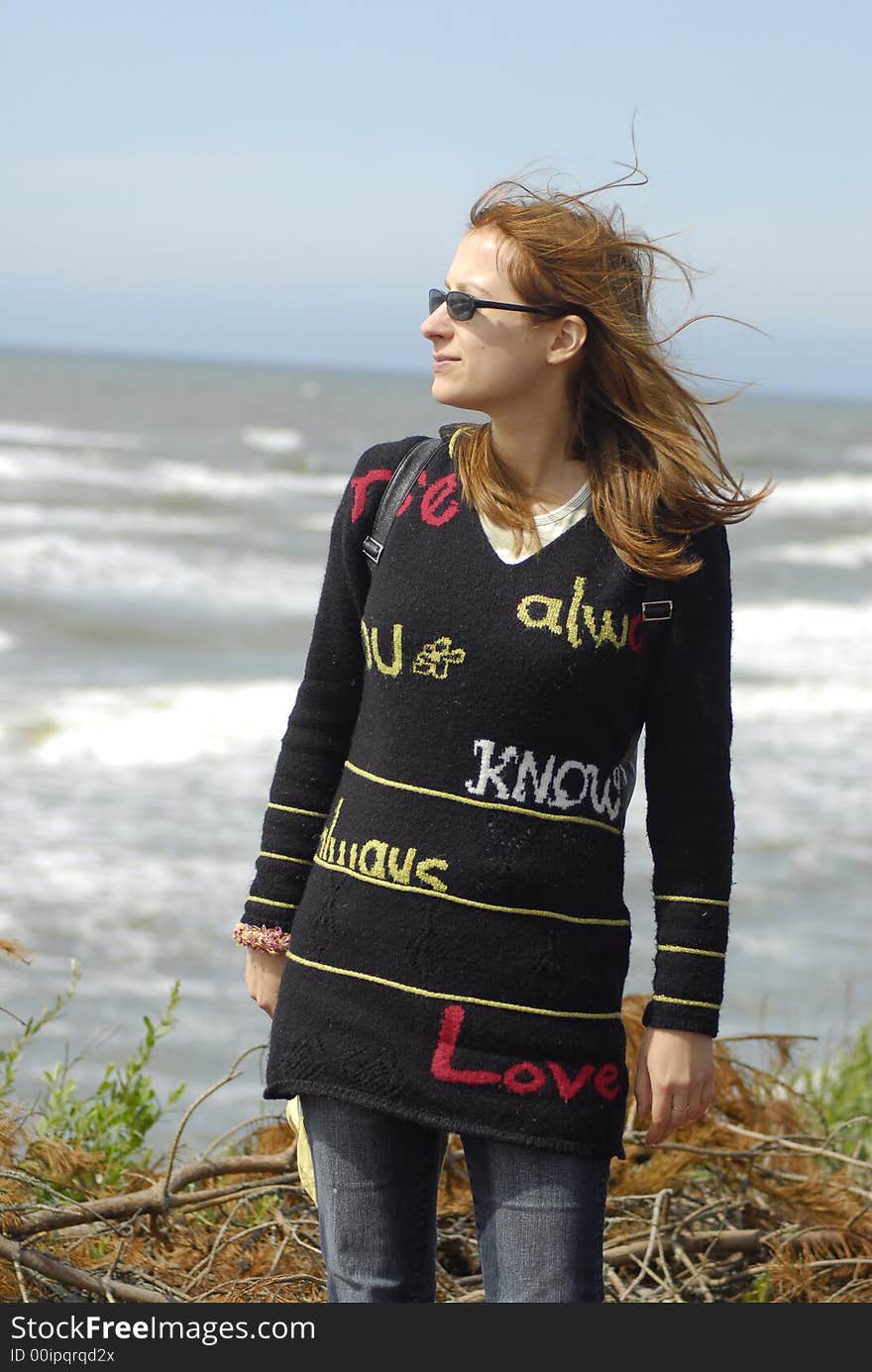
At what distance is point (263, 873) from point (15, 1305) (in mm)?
694

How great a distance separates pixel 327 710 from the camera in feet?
7.60

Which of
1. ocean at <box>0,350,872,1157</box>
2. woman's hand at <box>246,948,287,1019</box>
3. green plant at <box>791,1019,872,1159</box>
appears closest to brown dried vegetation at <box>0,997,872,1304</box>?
ocean at <box>0,350,872,1157</box>

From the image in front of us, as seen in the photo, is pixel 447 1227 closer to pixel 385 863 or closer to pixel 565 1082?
pixel 565 1082

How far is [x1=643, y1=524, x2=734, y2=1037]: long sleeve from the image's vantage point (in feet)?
7.00

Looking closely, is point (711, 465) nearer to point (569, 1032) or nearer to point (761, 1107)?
point (569, 1032)

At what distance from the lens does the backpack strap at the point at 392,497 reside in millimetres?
2285

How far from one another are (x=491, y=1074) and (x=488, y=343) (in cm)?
98

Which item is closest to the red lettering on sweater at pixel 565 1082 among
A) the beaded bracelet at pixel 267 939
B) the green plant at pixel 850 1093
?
the beaded bracelet at pixel 267 939

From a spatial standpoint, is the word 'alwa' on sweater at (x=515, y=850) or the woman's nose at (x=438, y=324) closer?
the word 'alwa' on sweater at (x=515, y=850)

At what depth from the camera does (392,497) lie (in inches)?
90.7

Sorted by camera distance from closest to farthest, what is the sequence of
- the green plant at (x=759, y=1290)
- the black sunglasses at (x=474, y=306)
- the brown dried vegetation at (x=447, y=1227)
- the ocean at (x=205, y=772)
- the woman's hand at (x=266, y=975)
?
1. the black sunglasses at (x=474, y=306)
2. the woman's hand at (x=266, y=975)
3. the brown dried vegetation at (x=447, y=1227)
4. the green plant at (x=759, y=1290)
5. the ocean at (x=205, y=772)

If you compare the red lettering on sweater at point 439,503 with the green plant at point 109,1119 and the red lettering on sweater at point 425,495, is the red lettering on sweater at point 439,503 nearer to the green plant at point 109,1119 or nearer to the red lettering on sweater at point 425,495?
the red lettering on sweater at point 425,495

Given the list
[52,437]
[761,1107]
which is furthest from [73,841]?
[52,437]

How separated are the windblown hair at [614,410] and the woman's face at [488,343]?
2 centimetres
